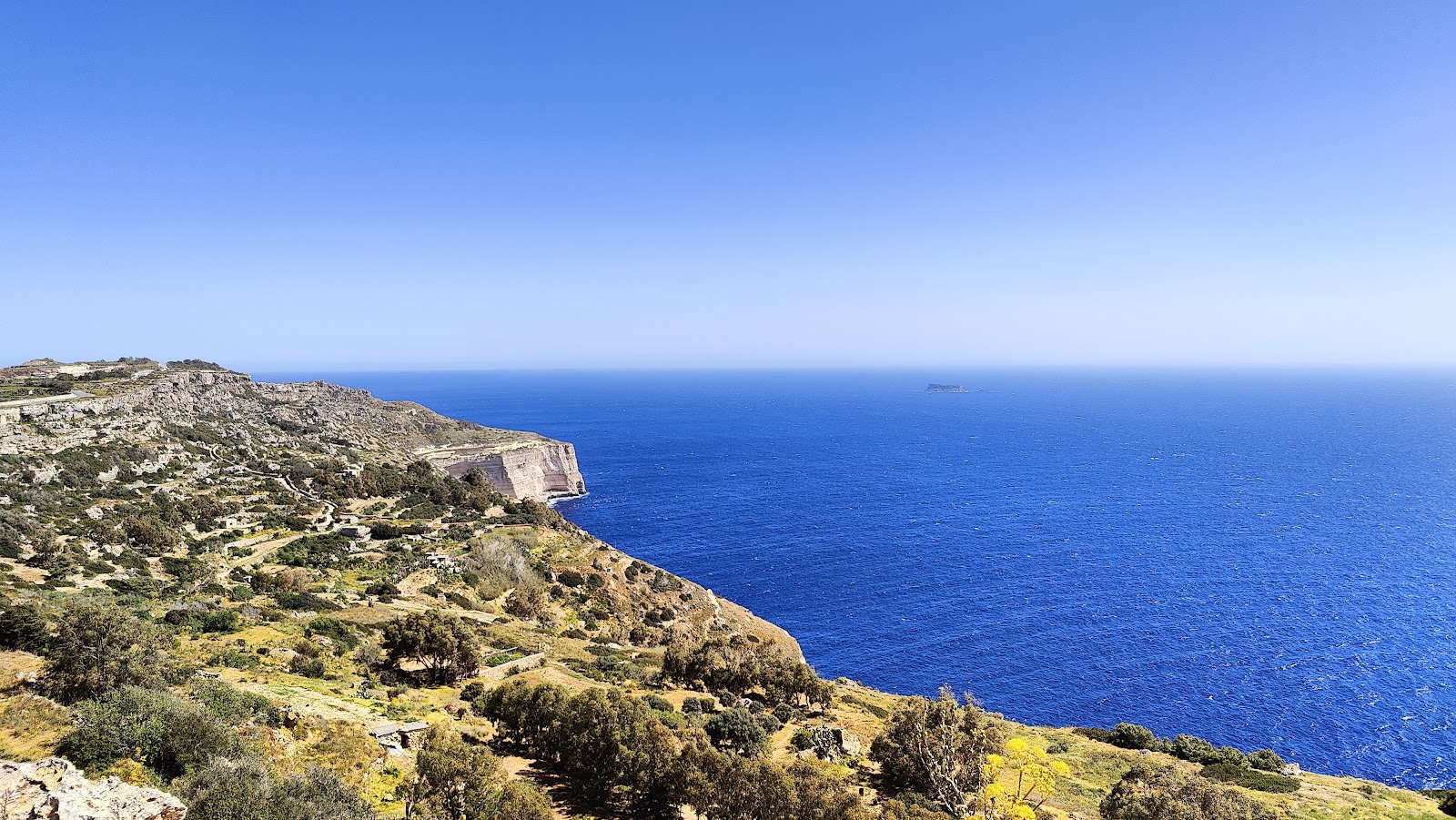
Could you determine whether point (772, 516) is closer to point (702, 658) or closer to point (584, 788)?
point (702, 658)

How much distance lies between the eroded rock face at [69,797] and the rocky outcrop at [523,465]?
355 ft

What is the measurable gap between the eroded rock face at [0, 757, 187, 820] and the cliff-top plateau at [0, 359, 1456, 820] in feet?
0.18

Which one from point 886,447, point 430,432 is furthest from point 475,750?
point 886,447

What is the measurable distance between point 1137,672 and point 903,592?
24.9 meters

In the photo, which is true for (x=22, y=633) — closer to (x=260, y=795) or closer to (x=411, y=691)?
(x=411, y=691)

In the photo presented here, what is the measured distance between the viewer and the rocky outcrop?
397 feet

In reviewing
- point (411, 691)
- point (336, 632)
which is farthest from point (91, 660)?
point (336, 632)

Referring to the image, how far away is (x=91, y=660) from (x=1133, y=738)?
4943 centimetres

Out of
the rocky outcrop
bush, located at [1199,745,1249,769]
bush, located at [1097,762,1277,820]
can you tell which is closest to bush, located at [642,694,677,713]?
bush, located at [1097,762,1277,820]

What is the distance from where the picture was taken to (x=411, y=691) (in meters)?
31.6

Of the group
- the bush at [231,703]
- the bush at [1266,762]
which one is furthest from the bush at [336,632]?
the bush at [1266,762]

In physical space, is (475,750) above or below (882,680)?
above

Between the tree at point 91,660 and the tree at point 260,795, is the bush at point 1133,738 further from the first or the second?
the tree at point 91,660

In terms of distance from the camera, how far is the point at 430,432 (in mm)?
139375
